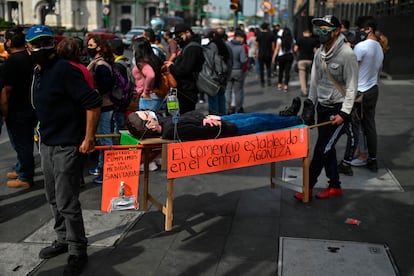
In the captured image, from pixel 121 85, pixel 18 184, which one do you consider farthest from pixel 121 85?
pixel 18 184

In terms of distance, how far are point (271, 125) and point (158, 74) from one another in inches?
85.8

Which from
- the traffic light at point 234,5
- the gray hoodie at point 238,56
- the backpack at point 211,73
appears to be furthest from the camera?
the traffic light at point 234,5

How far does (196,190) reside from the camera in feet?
19.7

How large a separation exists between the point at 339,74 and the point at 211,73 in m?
3.20

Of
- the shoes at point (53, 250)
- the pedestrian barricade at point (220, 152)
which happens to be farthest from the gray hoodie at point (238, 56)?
the shoes at point (53, 250)

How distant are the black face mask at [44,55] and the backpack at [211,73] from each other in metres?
3.85

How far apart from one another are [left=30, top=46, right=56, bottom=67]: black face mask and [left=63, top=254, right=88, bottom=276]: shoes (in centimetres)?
152

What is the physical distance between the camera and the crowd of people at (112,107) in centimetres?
389

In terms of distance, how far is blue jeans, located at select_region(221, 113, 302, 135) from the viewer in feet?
15.9

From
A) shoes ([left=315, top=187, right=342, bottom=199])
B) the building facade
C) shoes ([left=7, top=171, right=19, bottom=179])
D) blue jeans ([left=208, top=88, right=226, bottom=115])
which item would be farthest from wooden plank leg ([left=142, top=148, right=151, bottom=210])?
the building facade

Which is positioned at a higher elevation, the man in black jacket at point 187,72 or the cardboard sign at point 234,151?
the man in black jacket at point 187,72

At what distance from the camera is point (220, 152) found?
4562 mm

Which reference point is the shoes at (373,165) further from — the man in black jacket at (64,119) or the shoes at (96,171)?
the man in black jacket at (64,119)

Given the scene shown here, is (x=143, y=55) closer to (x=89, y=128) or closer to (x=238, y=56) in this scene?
(x=89, y=128)
